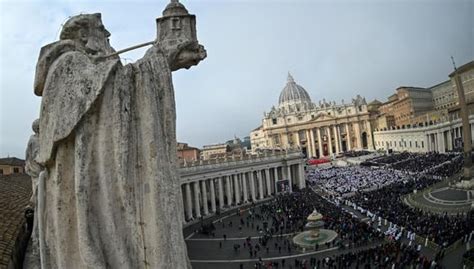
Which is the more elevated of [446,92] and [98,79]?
[446,92]

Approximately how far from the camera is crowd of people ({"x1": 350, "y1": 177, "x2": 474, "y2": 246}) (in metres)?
25.2

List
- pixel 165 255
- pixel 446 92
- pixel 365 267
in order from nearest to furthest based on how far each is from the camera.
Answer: pixel 165 255 → pixel 365 267 → pixel 446 92

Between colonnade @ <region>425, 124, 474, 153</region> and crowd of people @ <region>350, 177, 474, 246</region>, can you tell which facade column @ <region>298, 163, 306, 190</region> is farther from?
colonnade @ <region>425, 124, 474, 153</region>

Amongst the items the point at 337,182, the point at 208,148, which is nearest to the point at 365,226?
the point at 337,182

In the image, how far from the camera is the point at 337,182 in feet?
184

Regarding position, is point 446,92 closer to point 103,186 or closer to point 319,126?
point 319,126

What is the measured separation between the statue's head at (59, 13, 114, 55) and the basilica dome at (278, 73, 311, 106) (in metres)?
154

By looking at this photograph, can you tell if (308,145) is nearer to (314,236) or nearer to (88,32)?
(314,236)

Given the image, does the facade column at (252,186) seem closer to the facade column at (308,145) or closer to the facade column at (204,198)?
the facade column at (204,198)

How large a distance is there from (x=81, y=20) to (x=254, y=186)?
186ft

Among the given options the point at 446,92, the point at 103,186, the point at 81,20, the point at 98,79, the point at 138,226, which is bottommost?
the point at 138,226

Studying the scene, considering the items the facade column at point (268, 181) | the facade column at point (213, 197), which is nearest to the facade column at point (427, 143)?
the facade column at point (268, 181)

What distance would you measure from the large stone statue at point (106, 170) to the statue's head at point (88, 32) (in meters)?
0.50

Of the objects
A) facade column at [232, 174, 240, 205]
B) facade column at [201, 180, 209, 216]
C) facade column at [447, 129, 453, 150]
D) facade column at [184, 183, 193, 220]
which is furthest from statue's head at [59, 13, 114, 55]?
facade column at [447, 129, 453, 150]
